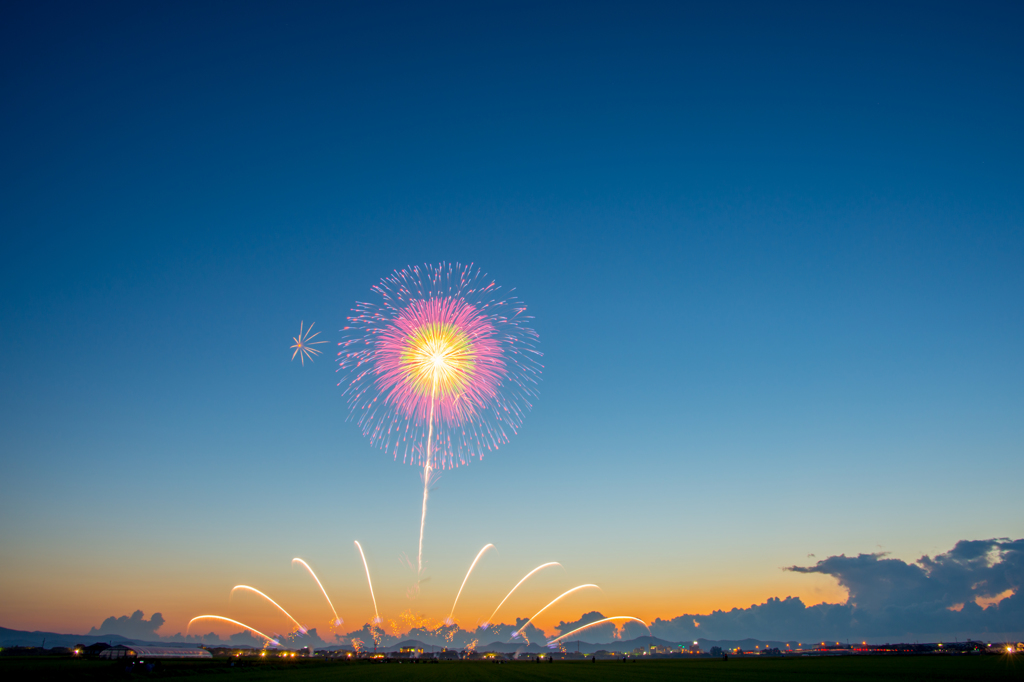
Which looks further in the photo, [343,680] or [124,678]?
[343,680]

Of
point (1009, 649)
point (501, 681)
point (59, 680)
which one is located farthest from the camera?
point (1009, 649)

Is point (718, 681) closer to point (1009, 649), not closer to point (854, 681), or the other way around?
point (854, 681)

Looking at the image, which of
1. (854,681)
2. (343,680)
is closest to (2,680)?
(343,680)

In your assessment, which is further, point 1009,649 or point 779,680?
point 1009,649

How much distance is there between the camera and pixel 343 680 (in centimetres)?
8350

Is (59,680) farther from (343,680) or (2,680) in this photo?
(343,680)

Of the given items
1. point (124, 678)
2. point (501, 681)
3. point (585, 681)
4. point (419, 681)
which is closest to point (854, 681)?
point (585, 681)

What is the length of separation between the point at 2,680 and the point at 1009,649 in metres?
268

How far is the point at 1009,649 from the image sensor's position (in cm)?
19525

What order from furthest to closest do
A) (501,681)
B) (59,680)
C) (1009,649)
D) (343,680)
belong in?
1. (1009,649)
2. (343,680)
3. (59,680)
4. (501,681)

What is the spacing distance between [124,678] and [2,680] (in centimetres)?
1329

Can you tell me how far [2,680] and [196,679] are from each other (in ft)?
74.3

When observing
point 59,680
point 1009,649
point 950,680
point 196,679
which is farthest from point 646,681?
point 1009,649

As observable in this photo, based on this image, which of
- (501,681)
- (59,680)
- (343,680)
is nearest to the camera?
(501,681)
